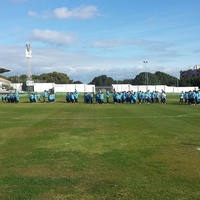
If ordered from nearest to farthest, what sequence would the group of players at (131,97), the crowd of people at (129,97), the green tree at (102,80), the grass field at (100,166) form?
the grass field at (100,166) < the crowd of people at (129,97) < the group of players at (131,97) < the green tree at (102,80)

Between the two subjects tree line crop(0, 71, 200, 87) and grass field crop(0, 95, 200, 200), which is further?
tree line crop(0, 71, 200, 87)

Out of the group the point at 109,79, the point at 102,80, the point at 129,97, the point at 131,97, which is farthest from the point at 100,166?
the point at 102,80

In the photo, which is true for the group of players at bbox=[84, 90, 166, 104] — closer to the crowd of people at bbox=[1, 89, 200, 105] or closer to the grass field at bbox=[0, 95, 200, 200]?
the crowd of people at bbox=[1, 89, 200, 105]

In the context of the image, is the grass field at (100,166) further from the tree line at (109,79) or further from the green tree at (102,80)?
the green tree at (102,80)

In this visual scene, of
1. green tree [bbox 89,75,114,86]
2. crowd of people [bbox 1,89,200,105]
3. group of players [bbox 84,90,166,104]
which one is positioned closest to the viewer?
crowd of people [bbox 1,89,200,105]

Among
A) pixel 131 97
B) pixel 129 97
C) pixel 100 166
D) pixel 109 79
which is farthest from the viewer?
pixel 109 79

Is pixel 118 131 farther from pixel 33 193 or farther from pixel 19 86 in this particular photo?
pixel 19 86

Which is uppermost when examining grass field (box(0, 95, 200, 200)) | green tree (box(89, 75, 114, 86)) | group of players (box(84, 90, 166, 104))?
green tree (box(89, 75, 114, 86))

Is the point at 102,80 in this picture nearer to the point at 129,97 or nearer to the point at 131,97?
the point at 129,97

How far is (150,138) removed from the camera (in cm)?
1359

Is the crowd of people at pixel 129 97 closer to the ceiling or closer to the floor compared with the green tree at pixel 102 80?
closer to the floor

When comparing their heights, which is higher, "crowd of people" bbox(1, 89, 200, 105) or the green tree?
the green tree

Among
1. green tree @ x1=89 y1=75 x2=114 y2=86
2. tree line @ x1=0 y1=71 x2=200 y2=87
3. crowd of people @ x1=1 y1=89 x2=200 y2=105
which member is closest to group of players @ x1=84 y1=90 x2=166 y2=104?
crowd of people @ x1=1 y1=89 x2=200 y2=105

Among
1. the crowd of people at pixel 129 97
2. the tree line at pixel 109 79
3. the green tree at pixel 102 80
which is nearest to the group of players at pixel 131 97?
the crowd of people at pixel 129 97
